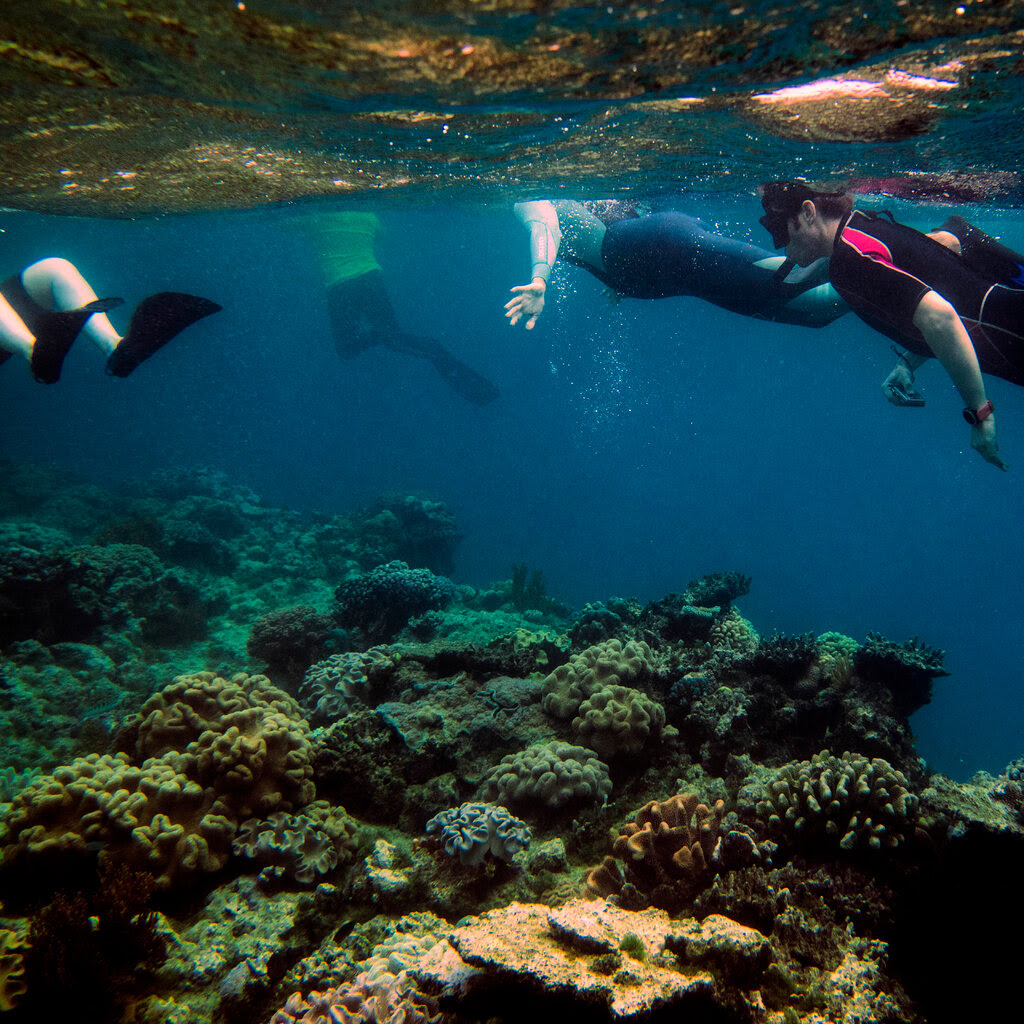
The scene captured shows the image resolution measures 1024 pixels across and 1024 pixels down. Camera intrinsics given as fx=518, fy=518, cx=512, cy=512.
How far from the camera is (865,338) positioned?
165 ft

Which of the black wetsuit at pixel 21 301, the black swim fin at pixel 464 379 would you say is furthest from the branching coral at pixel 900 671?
the black swim fin at pixel 464 379

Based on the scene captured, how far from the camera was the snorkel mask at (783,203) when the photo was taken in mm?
4770

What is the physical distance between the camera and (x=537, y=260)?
755 cm

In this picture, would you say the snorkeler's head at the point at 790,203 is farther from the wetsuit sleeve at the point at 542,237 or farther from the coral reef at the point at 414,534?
the coral reef at the point at 414,534

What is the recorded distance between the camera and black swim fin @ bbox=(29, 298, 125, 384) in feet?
19.2

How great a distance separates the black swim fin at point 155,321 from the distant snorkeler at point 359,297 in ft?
62.5

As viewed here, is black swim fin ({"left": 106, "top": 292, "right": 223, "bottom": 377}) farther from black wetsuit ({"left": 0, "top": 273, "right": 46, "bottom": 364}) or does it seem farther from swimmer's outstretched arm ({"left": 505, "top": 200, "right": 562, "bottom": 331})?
swimmer's outstretched arm ({"left": 505, "top": 200, "right": 562, "bottom": 331})

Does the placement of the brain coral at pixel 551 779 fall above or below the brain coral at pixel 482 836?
below

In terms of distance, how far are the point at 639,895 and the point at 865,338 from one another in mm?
61137

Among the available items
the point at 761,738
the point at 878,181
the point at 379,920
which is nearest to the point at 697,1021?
the point at 379,920

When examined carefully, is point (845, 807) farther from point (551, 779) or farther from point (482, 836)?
point (482, 836)

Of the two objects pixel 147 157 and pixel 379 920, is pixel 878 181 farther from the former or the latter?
pixel 379 920

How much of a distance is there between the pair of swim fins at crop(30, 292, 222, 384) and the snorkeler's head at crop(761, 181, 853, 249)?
5872 millimetres

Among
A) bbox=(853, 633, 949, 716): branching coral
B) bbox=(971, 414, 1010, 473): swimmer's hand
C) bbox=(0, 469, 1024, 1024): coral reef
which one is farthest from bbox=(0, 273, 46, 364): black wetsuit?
bbox=(853, 633, 949, 716): branching coral
